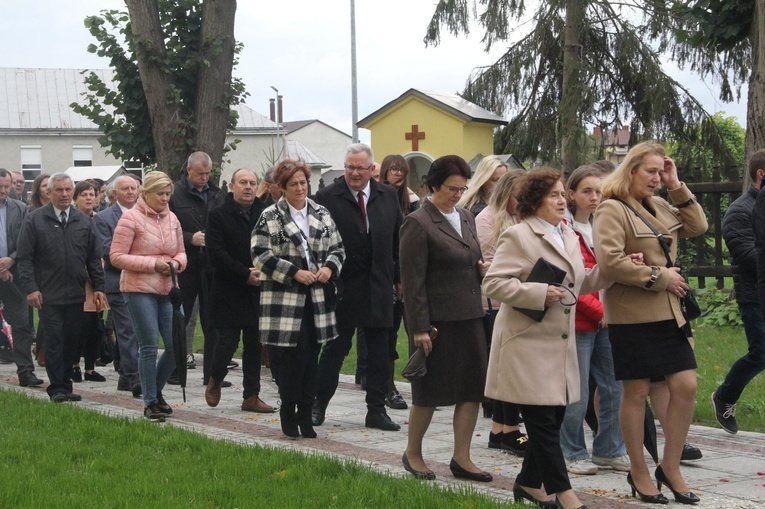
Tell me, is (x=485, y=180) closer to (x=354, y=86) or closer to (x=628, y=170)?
(x=628, y=170)

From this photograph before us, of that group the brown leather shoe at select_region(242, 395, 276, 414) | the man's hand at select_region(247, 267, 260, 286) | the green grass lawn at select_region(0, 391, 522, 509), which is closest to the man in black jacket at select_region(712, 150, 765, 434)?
the green grass lawn at select_region(0, 391, 522, 509)

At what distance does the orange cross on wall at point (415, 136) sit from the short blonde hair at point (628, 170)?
649 inches

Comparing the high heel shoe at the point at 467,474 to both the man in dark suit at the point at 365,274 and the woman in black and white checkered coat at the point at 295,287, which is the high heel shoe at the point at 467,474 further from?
the man in dark suit at the point at 365,274

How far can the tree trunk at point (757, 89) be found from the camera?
45.7 ft

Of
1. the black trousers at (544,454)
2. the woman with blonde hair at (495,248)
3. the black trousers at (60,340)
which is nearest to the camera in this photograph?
the black trousers at (544,454)

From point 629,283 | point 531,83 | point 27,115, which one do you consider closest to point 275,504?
point 629,283

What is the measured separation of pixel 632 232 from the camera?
260 inches

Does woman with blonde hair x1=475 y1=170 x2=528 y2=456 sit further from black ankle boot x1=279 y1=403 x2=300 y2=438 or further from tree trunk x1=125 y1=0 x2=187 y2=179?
tree trunk x1=125 y1=0 x2=187 y2=179

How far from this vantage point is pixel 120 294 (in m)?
11.8

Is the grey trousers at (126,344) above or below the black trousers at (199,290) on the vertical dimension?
below

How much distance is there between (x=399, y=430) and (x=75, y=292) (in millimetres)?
3614

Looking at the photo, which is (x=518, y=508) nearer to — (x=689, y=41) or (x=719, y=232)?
(x=689, y=41)

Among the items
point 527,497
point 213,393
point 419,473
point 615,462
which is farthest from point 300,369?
point 527,497

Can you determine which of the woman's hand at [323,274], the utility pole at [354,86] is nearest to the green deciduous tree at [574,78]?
the utility pole at [354,86]
